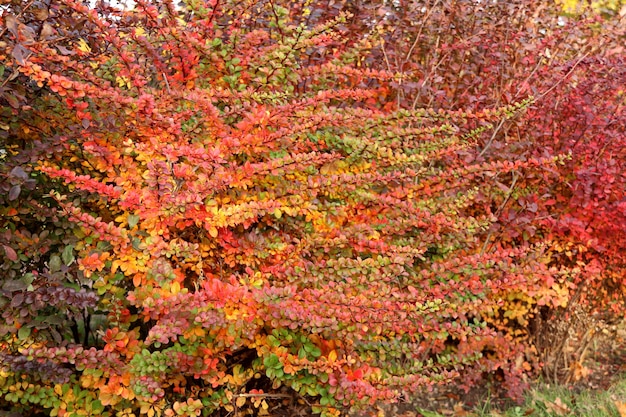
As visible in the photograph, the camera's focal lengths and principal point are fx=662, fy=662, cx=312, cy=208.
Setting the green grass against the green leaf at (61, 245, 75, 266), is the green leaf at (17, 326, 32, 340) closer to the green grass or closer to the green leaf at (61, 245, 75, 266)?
the green leaf at (61, 245, 75, 266)

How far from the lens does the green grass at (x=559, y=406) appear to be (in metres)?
3.98

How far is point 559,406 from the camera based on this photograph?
4.09 m

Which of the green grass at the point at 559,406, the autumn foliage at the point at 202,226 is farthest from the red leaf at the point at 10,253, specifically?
the green grass at the point at 559,406

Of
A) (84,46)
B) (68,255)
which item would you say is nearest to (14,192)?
(68,255)

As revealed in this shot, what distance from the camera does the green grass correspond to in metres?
3.98

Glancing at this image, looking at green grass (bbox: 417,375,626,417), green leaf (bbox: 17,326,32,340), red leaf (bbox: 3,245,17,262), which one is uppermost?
red leaf (bbox: 3,245,17,262)

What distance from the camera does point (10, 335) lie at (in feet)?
8.43

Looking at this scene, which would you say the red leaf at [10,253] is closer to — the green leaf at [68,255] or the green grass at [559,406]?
the green leaf at [68,255]

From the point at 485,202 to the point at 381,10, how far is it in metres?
1.30

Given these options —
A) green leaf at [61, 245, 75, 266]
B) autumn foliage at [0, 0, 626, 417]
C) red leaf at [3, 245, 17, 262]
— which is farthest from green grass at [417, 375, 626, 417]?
red leaf at [3, 245, 17, 262]

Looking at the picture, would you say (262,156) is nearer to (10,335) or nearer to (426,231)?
(426,231)

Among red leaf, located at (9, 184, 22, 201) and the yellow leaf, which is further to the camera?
the yellow leaf

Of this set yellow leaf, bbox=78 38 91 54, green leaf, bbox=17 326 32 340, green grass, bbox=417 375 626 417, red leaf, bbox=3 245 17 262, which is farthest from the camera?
green grass, bbox=417 375 626 417

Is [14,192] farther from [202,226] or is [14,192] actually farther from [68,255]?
[202,226]
